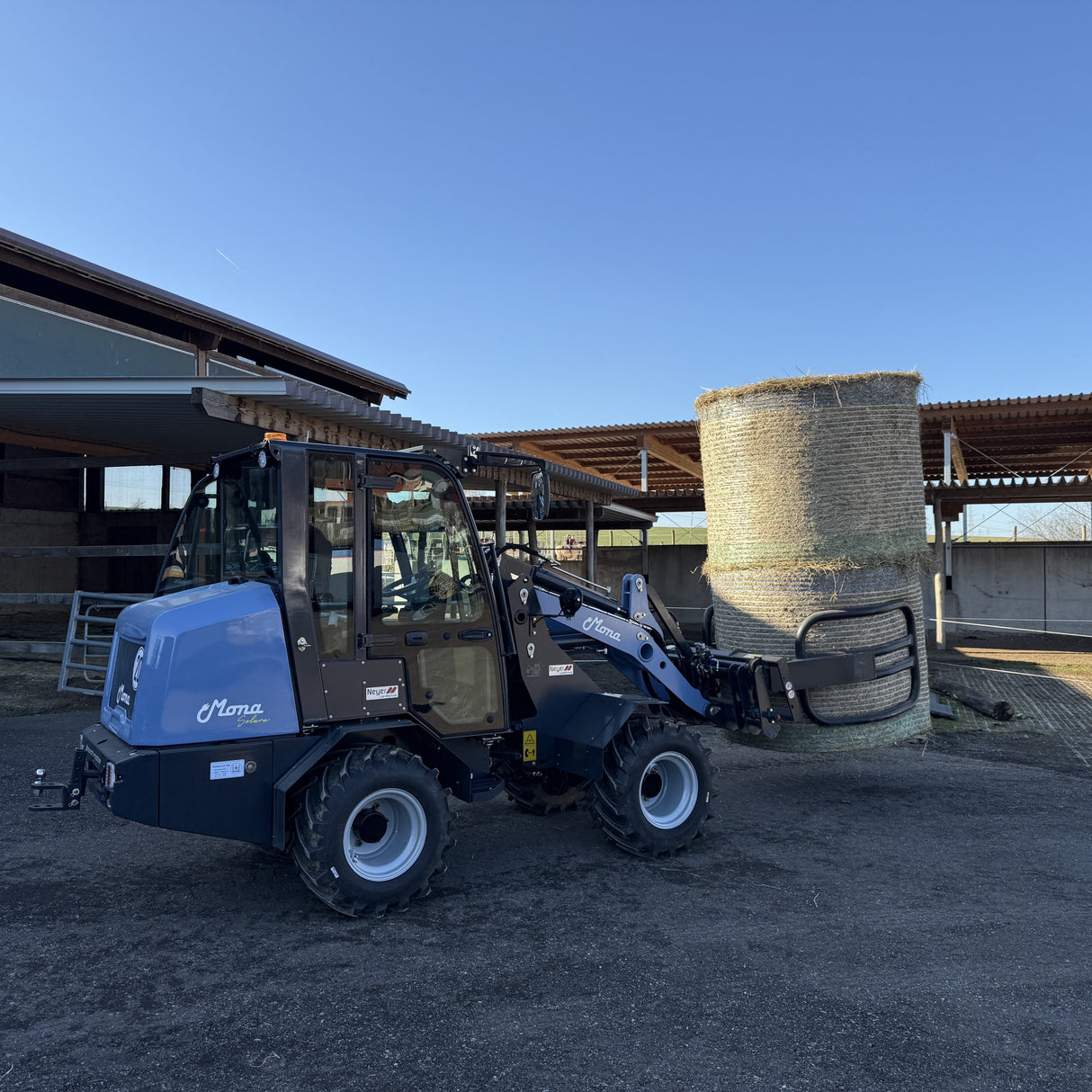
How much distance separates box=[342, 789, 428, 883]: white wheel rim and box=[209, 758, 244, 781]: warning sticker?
567 millimetres

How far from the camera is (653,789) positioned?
5184mm

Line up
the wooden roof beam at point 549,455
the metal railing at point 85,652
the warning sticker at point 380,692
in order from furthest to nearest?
the wooden roof beam at point 549,455 < the metal railing at point 85,652 < the warning sticker at point 380,692

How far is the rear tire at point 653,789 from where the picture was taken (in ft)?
15.7

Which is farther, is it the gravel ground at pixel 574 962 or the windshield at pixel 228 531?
the windshield at pixel 228 531

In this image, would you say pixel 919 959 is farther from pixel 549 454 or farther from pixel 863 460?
pixel 549 454

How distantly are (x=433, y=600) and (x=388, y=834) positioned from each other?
3.69ft

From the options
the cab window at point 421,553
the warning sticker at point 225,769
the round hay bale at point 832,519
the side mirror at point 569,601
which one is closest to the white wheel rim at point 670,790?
the side mirror at point 569,601

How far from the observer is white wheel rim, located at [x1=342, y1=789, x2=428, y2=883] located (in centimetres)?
409

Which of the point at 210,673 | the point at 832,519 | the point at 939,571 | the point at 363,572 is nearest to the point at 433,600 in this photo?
the point at 363,572

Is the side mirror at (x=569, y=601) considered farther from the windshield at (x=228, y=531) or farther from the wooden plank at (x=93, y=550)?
the wooden plank at (x=93, y=550)

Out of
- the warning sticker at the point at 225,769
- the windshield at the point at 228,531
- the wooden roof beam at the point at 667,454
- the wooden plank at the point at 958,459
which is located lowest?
the warning sticker at the point at 225,769

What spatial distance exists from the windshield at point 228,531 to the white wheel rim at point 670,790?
2.39m

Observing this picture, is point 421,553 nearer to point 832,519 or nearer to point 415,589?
point 415,589

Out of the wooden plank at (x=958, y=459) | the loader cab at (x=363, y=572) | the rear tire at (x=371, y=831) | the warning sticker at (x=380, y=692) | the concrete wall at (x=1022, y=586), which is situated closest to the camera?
the rear tire at (x=371, y=831)
